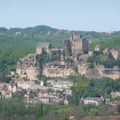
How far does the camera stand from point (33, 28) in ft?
341

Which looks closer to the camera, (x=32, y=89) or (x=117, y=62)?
(x=32, y=89)

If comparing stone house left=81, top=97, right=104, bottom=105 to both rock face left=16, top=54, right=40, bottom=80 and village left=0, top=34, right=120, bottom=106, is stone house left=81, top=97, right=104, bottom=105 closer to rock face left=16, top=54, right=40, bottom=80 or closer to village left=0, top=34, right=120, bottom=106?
village left=0, top=34, right=120, bottom=106

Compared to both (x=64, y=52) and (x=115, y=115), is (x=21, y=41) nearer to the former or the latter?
(x=64, y=52)

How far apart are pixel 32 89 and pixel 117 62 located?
323 inches

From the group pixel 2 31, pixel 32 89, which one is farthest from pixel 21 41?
pixel 32 89

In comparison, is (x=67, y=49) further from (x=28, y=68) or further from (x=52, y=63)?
(x=28, y=68)

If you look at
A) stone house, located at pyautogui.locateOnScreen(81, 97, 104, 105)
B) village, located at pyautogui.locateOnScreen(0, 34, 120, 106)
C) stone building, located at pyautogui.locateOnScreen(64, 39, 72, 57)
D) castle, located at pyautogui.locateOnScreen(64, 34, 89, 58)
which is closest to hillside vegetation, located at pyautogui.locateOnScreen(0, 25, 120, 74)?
village, located at pyautogui.locateOnScreen(0, 34, 120, 106)

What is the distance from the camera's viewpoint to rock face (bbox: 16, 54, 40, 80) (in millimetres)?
53188

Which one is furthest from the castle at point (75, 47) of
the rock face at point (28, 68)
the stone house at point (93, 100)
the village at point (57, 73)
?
the stone house at point (93, 100)

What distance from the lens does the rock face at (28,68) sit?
53188 mm

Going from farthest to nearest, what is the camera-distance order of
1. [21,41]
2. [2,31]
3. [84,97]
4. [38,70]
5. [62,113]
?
1. [2,31]
2. [21,41]
3. [38,70]
4. [84,97]
5. [62,113]

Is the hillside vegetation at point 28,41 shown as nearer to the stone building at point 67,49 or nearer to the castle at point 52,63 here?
the castle at point 52,63

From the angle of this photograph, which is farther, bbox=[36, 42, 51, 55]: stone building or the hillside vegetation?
the hillside vegetation

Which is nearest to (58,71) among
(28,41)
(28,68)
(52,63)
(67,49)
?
(52,63)
